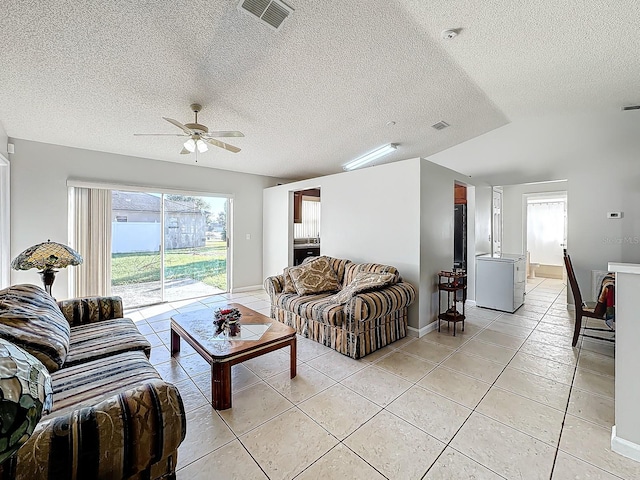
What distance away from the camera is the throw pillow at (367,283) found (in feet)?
10.2

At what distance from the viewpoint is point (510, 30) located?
240cm

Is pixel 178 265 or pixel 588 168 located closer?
pixel 588 168

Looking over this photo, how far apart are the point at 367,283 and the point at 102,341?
2.41 meters

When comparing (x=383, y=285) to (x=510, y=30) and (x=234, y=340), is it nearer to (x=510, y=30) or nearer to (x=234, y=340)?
(x=234, y=340)

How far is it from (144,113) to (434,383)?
4128 mm

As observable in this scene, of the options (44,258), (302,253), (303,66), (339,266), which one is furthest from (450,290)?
(44,258)

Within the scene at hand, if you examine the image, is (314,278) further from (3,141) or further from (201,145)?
(3,141)

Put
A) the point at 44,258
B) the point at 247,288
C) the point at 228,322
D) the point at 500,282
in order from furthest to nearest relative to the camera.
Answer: the point at 247,288 < the point at 500,282 < the point at 44,258 < the point at 228,322

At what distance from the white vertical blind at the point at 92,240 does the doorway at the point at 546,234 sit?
8871 millimetres

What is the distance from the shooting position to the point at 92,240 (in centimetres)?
443

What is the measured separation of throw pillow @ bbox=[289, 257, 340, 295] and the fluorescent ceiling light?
236cm

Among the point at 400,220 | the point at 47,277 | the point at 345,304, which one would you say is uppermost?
the point at 400,220

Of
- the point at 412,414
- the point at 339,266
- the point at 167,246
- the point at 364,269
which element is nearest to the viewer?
the point at 412,414

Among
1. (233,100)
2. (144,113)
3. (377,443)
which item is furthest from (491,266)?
(144,113)
